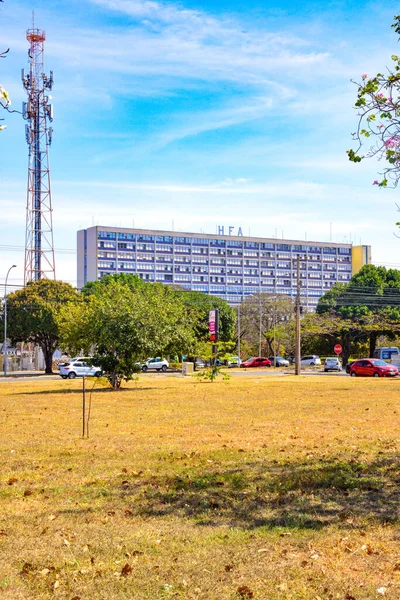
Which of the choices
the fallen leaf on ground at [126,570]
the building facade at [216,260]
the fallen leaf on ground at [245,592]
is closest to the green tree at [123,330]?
the fallen leaf on ground at [126,570]

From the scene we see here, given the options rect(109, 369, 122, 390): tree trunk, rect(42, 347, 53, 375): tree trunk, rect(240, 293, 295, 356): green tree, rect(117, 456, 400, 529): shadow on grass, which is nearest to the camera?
rect(117, 456, 400, 529): shadow on grass

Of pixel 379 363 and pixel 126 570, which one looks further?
pixel 379 363

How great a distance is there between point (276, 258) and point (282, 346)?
286 feet

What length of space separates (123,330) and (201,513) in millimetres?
22989

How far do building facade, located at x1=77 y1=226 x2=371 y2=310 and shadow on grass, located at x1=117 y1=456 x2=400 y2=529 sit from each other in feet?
449

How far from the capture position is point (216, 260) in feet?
557

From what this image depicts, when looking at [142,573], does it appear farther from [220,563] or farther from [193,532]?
[193,532]

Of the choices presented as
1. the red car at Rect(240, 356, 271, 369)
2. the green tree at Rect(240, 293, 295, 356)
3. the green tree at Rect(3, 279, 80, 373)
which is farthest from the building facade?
the green tree at Rect(3, 279, 80, 373)

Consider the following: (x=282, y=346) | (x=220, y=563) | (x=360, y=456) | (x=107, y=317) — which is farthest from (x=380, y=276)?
(x=220, y=563)

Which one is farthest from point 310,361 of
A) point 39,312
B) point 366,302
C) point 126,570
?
point 126,570

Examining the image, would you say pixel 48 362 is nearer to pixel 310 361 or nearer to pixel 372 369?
pixel 310 361

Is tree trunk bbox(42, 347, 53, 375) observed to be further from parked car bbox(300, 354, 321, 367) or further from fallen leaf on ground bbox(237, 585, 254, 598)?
fallen leaf on ground bbox(237, 585, 254, 598)

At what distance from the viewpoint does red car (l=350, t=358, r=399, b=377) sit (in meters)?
49.1

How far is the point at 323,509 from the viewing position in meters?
7.76
